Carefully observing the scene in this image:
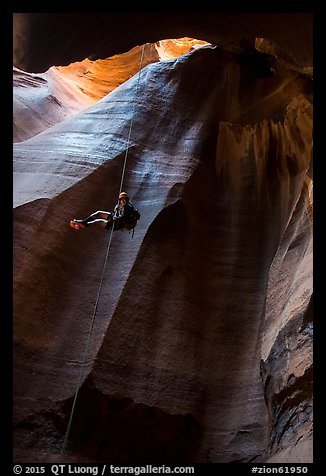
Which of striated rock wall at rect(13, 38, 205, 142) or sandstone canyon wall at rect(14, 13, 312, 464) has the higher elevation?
striated rock wall at rect(13, 38, 205, 142)

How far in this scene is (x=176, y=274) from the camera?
10.2 m

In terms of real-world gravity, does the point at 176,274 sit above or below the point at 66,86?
below

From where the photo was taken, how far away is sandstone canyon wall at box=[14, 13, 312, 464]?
8508 mm

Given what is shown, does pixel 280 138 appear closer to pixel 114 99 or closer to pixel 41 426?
pixel 114 99

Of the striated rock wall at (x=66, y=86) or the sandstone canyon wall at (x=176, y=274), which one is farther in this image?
the striated rock wall at (x=66, y=86)

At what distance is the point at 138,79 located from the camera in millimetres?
12969

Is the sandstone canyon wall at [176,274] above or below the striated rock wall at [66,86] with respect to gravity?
below

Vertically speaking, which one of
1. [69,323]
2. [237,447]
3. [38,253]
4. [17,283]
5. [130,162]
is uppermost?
[130,162]

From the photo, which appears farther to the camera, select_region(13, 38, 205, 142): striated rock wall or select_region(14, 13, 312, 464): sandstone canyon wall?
select_region(13, 38, 205, 142): striated rock wall

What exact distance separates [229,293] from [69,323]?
124 inches

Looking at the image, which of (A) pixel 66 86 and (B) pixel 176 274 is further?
(A) pixel 66 86

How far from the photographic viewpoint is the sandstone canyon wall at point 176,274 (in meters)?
8.51

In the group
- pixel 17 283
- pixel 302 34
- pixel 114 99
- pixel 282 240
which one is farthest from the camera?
pixel 114 99

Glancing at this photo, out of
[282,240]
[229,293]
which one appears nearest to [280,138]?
[282,240]
